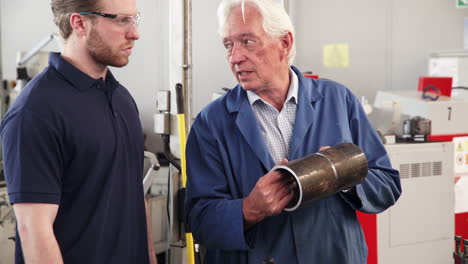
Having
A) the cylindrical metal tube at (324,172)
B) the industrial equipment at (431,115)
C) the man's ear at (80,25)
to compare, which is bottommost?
the industrial equipment at (431,115)

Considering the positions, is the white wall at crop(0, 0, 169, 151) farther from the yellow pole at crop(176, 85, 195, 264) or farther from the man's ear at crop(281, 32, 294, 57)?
the man's ear at crop(281, 32, 294, 57)

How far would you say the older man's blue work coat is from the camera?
4.61ft

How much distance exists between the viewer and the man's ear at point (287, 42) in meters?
1.54

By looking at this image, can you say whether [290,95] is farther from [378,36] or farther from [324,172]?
[378,36]

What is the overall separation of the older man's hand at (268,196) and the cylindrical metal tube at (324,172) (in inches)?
0.7

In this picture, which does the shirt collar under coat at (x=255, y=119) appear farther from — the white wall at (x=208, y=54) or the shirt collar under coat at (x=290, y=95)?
the white wall at (x=208, y=54)

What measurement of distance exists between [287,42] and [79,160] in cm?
66

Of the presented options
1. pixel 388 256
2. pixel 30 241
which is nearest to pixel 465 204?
pixel 388 256

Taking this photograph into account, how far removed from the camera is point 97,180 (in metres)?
1.33

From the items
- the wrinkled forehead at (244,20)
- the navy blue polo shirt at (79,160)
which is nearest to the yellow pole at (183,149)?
the navy blue polo shirt at (79,160)

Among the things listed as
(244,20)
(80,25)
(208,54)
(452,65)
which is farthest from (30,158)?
(452,65)

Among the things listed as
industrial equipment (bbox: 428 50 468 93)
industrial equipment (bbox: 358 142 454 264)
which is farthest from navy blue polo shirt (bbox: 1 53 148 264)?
industrial equipment (bbox: 428 50 468 93)

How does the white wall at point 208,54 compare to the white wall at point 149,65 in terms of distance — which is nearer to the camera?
the white wall at point 208,54

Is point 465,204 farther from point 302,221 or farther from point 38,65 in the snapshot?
point 38,65
